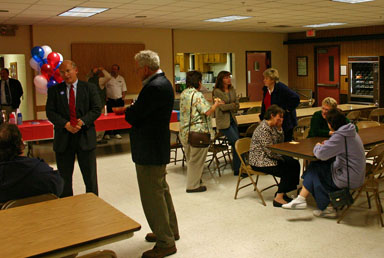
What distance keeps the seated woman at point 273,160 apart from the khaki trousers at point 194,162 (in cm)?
75

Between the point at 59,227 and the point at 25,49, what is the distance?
27.8ft

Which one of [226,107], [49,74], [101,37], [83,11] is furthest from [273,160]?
[101,37]

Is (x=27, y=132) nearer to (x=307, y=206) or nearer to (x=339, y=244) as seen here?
(x=307, y=206)

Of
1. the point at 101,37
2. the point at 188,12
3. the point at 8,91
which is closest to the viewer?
the point at 188,12

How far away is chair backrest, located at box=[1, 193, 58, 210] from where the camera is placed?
277 cm

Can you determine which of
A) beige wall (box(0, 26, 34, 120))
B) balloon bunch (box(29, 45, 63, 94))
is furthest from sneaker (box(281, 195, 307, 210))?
beige wall (box(0, 26, 34, 120))

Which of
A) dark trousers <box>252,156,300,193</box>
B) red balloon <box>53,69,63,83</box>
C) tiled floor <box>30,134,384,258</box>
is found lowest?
tiled floor <box>30,134,384,258</box>

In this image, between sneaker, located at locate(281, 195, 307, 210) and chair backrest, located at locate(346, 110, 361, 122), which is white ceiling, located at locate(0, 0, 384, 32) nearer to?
chair backrest, located at locate(346, 110, 361, 122)

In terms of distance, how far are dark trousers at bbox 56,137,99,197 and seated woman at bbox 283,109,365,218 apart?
2.11 meters

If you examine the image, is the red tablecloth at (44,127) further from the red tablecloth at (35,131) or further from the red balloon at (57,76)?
the red balloon at (57,76)

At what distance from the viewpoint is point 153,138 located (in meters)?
3.43

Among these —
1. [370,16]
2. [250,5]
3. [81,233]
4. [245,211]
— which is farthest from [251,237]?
[370,16]

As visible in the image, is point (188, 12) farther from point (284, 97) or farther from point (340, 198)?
point (340, 198)

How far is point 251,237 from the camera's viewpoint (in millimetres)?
4145
